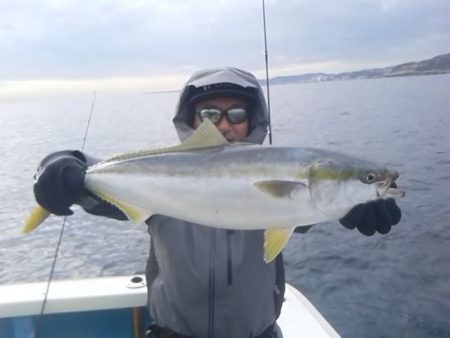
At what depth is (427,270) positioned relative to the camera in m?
11.2

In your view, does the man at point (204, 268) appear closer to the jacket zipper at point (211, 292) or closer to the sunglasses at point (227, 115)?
the jacket zipper at point (211, 292)

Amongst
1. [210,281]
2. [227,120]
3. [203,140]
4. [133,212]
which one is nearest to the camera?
[203,140]

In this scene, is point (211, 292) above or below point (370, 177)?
below

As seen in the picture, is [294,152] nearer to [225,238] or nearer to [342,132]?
[225,238]

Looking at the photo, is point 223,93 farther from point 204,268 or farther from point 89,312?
point 89,312

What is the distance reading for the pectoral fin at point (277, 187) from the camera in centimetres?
313

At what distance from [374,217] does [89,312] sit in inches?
150

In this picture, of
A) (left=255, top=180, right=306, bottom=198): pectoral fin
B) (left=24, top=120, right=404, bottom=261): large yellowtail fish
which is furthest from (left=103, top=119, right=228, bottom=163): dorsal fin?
(left=255, top=180, right=306, bottom=198): pectoral fin

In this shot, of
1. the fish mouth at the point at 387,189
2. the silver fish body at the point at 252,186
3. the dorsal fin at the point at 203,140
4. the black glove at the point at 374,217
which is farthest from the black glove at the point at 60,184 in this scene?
the fish mouth at the point at 387,189

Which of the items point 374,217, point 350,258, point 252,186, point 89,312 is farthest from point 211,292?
point 350,258

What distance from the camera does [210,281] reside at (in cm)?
385

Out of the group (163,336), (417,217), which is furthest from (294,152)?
(417,217)

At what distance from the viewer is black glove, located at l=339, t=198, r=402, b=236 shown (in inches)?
143

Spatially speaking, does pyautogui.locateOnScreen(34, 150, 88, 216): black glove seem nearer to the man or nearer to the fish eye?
the man
